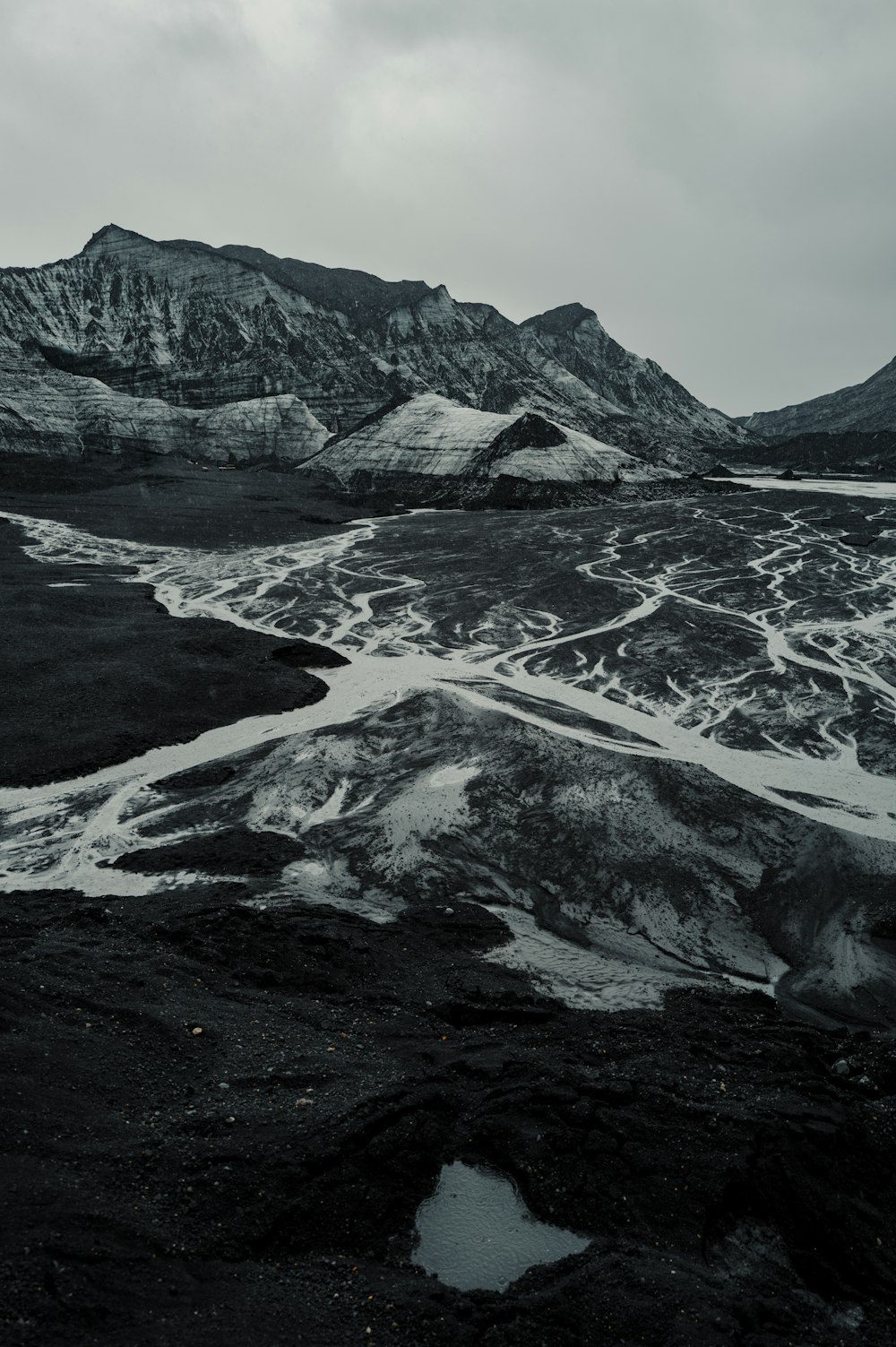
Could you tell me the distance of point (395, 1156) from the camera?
7473mm

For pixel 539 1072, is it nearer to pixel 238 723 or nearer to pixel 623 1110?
pixel 623 1110

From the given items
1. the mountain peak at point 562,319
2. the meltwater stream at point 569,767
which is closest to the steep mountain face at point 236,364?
the mountain peak at point 562,319

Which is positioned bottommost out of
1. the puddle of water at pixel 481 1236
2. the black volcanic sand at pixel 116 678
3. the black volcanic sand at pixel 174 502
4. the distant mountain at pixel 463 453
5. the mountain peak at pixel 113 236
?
the puddle of water at pixel 481 1236

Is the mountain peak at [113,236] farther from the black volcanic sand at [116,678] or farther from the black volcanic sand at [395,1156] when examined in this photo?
the black volcanic sand at [395,1156]

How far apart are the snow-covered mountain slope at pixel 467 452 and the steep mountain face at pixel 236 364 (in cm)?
663

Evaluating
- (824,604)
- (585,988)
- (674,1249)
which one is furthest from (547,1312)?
(824,604)

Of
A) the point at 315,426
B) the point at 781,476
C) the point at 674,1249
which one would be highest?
the point at 315,426

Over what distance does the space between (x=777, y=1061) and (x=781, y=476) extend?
9258 cm

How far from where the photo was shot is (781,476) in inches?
3573

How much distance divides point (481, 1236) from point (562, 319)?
179 metres

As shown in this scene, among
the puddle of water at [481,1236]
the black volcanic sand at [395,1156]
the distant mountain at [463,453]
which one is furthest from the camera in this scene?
the distant mountain at [463,453]

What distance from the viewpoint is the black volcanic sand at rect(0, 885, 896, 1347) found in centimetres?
586

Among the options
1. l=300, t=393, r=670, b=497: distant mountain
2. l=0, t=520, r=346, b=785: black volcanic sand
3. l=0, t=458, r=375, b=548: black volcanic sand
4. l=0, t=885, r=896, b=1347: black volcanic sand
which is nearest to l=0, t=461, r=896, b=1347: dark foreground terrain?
l=0, t=885, r=896, b=1347: black volcanic sand

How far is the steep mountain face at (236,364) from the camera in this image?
92.2 metres
